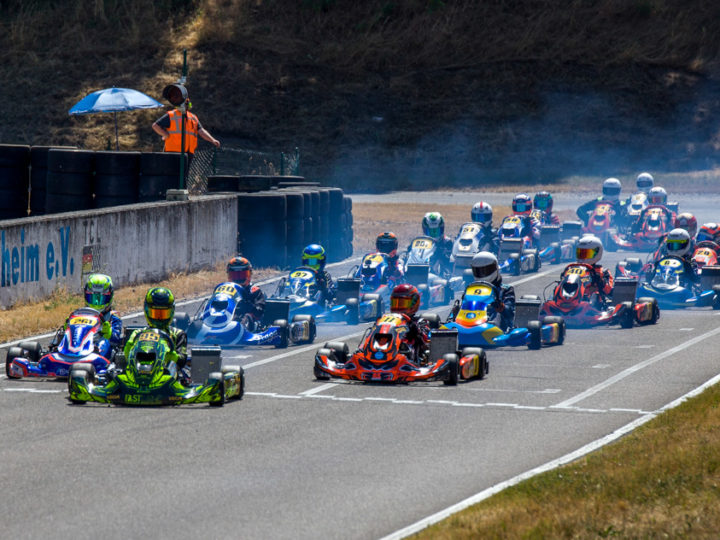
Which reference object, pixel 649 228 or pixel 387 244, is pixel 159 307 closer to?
pixel 387 244

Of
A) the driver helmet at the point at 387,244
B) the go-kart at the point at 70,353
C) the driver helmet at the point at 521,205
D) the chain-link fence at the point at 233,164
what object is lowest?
the go-kart at the point at 70,353

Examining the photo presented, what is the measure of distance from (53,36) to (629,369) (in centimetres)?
4215

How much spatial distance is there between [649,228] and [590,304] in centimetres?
1205

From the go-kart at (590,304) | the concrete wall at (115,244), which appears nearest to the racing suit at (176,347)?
the concrete wall at (115,244)

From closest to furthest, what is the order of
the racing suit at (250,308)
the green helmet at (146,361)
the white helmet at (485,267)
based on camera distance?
the green helmet at (146,361) → the racing suit at (250,308) → the white helmet at (485,267)

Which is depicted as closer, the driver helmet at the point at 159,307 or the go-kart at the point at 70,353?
the driver helmet at the point at 159,307

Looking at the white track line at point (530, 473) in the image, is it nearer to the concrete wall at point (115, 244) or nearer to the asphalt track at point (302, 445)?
the asphalt track at point (302, 445)

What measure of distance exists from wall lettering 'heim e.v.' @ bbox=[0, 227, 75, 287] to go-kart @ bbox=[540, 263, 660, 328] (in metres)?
7.11

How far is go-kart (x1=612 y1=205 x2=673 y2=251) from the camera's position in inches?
1209

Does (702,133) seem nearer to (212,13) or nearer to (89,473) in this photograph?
(212,13)

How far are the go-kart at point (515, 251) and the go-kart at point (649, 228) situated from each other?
3.31 meters

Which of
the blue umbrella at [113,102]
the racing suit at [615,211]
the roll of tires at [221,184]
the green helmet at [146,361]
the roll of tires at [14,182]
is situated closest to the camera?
the green helmet at [146,361]

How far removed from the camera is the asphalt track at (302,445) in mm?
8750

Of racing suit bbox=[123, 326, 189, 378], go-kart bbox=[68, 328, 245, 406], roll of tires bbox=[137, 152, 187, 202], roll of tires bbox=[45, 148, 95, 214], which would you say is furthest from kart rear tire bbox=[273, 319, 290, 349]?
roll of tires bbox=[45, 148, 95, 214]
